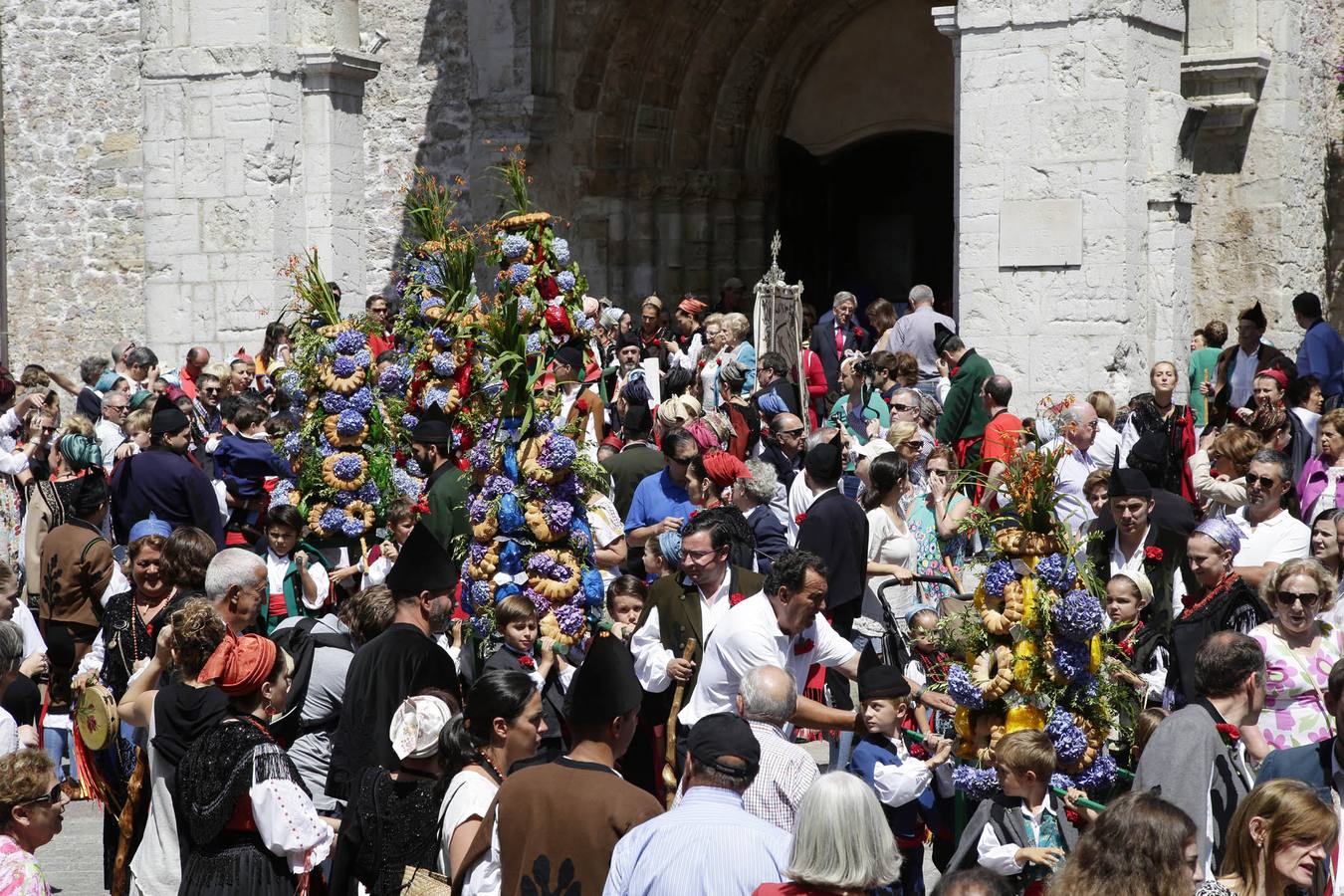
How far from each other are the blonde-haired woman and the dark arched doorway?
15747mm

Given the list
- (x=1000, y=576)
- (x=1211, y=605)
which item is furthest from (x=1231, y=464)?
(x=1000, y=576)

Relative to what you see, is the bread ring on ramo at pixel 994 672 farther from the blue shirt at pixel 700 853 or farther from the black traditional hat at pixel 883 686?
the blue shirt at pixel 700 853

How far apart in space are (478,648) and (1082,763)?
9.10ft

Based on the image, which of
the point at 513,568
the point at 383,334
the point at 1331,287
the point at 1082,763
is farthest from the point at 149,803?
the point at 1331,287

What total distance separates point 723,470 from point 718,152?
35.8 feet

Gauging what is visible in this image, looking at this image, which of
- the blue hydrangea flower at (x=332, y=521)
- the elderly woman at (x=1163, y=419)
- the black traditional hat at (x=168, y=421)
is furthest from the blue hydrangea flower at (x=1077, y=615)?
the black traditional hat at (x=168, y=421)

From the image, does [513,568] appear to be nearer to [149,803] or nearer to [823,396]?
[149,803]

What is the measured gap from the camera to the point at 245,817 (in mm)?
5379

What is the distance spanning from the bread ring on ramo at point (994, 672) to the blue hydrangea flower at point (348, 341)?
185 inches

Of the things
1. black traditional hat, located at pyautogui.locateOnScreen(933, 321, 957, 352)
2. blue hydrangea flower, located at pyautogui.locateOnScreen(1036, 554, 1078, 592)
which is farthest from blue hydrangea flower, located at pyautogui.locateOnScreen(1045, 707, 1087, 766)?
black traditional hat, located at pyautogui.locateOnScreen(933, 321, 957, 352)

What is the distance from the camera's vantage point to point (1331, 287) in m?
17.2

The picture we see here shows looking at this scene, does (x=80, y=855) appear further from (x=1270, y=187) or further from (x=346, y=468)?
(x=1270, y=187)

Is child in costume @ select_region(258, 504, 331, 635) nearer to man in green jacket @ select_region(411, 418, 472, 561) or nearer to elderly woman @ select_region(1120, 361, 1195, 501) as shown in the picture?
man in green jacket @ select_region(411, 418, 472, 561)

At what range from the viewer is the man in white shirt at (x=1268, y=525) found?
793 centimetres
